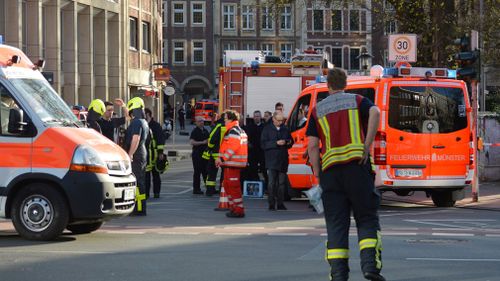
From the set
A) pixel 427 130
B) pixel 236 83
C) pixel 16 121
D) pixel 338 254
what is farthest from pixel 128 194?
pixel 236 83

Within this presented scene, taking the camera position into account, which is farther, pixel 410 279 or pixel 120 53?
pixel 120 53

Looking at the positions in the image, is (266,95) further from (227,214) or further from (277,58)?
(227,214)

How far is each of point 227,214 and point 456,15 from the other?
1744 centimetres

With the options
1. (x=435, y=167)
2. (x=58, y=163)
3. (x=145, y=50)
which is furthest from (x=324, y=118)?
(x=145, y=50)

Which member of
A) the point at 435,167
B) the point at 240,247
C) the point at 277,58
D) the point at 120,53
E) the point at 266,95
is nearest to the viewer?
the point at 240,247

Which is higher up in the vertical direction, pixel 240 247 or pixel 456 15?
pixel 456 15

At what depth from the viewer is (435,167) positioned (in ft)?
65.6

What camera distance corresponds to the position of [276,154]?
19.7 m

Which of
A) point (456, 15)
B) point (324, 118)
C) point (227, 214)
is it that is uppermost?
point (456, 15)

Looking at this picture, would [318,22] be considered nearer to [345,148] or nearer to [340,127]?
[340,127]

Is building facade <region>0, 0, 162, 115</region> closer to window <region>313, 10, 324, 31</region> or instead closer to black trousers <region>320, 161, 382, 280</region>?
black trousers <region>320, 161, 382, 280</region>

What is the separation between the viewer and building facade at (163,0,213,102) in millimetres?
96000

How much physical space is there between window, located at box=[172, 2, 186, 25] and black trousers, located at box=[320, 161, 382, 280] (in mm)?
87741

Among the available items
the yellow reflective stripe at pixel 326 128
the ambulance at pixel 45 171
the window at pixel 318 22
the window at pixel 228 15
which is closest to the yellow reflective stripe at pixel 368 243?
the yellow reflective stripe at pixel 326 128
